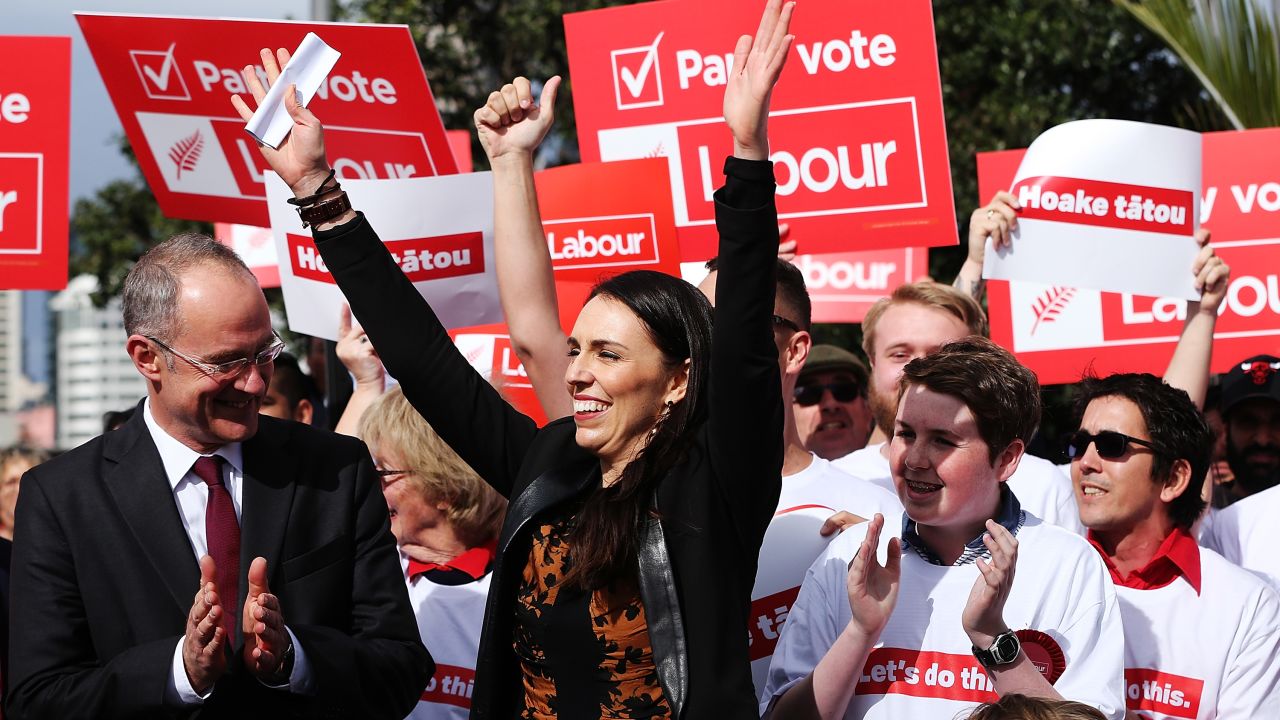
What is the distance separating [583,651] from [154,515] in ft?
3.08

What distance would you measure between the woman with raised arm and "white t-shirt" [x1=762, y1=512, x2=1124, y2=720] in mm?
546

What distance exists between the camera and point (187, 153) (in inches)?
223

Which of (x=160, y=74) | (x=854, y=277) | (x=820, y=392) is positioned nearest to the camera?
(x=160, y=74)

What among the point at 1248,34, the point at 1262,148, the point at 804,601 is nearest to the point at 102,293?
the point at 1248,34

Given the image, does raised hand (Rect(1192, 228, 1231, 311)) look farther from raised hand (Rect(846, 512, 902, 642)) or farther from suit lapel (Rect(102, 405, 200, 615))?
suit lapel (Rect(102, 405, 200, 615))

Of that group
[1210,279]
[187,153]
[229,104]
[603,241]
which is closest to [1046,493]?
[1210,279]

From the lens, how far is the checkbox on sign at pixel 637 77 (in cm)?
579

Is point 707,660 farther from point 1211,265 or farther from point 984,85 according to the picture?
point 984,85

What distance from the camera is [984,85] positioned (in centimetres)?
1398

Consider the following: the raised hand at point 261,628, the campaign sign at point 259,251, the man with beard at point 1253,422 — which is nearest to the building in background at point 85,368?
the campaign sign at point 259,251

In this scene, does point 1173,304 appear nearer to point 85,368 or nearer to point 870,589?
point 870,589

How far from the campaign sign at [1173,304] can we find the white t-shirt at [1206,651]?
233 centimetres

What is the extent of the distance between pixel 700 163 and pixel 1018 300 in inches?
57.2

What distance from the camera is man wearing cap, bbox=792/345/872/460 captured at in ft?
20.7
